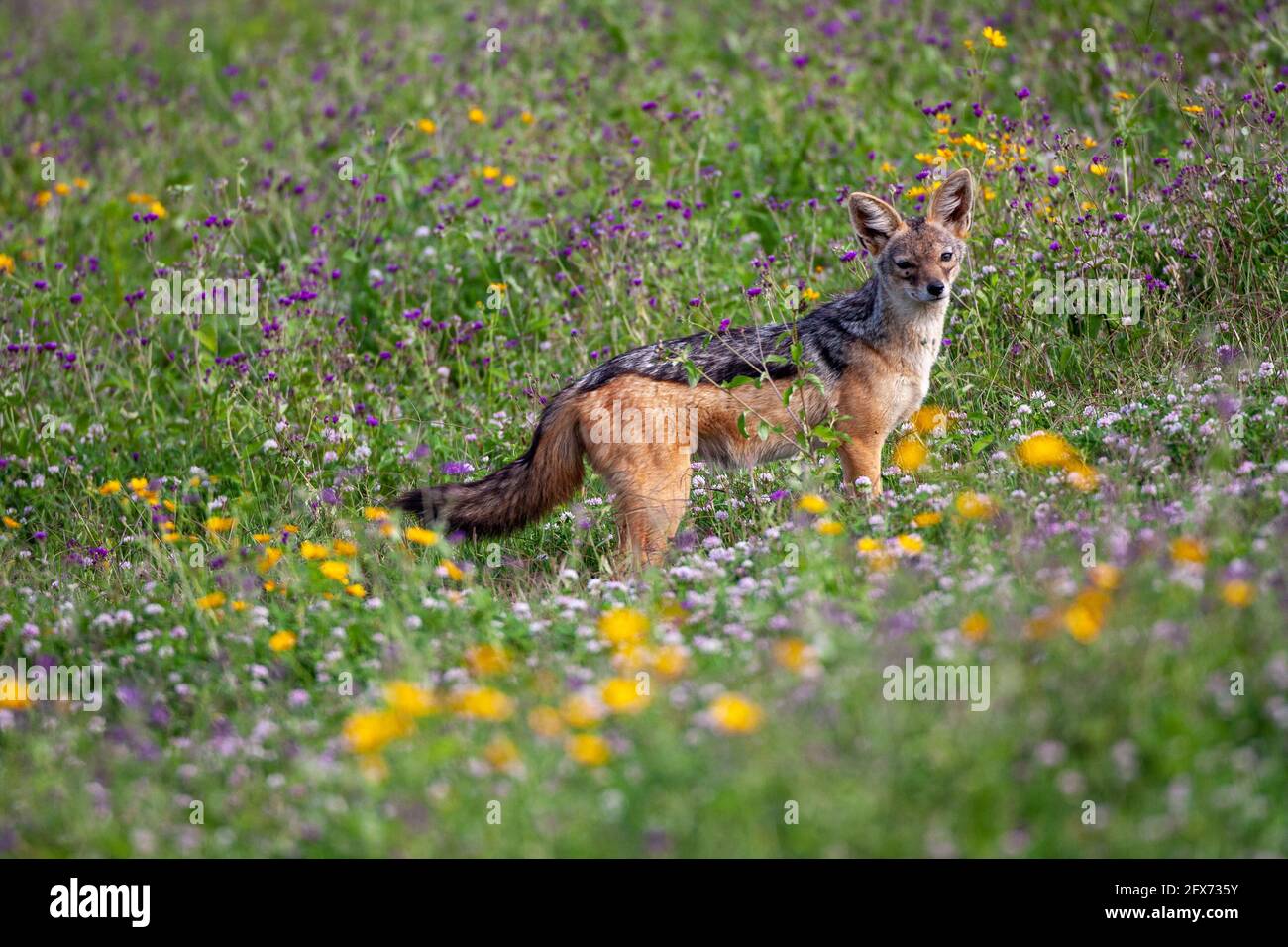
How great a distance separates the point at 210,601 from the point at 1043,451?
10.9 feet

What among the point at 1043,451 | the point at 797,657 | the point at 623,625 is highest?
the point at 1043,451

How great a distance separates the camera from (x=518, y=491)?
6.07 metres

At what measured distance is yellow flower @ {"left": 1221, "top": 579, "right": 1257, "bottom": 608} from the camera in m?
3.73

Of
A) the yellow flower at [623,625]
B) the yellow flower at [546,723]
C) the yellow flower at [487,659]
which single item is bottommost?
the yellow flower at [546,723]

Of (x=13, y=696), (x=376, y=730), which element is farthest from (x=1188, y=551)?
(x=13, y=696)

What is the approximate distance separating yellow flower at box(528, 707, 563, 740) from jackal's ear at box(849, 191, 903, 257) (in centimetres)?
368

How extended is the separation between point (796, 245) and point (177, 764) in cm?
549

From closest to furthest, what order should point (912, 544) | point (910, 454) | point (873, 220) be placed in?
point (912, 544), point (910, 454), point (873, 220)

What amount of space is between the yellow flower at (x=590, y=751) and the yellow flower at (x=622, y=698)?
11 cm

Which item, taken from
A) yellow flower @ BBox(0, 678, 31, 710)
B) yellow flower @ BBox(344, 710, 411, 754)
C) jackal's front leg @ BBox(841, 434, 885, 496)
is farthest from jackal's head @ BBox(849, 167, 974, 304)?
Result: yellow flower @ BBox(0, 678, 31, 710)

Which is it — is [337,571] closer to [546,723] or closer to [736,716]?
[546,723]

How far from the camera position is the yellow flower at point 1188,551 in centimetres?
401

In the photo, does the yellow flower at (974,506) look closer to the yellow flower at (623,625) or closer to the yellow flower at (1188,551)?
the yellow flower at (1188,551)

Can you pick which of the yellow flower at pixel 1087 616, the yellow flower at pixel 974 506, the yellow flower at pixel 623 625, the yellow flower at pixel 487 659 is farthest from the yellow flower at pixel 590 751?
the yellow flower at pixel 974 506
